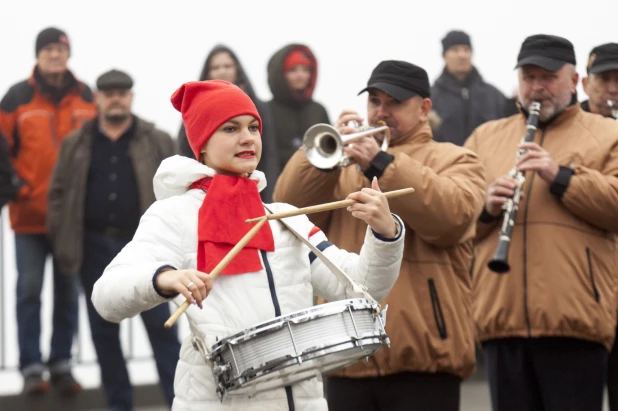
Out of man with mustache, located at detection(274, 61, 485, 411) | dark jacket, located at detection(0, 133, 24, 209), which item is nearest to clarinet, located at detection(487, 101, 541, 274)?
man with mustache, located at detection(274, 61, 485, 411)

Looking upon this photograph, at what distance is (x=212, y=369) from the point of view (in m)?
4.60

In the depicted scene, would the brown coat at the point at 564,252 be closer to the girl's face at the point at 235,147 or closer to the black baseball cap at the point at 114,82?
the girl's face at the point at 235,147

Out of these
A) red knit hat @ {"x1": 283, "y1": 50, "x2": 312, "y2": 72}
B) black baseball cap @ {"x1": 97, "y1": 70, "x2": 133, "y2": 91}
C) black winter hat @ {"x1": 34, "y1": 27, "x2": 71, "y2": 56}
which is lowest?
black baseball cap @ {"x1": 97, "y1": 70, "x2": 133, "y2": 91}

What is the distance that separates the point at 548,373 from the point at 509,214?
0.75 meters

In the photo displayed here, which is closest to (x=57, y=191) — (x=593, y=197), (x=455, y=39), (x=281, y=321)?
(x=455, y=39)

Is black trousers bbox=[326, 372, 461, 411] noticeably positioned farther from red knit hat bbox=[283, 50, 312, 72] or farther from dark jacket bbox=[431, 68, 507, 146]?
dark jacket bbox=[431, 68, 507, 146]

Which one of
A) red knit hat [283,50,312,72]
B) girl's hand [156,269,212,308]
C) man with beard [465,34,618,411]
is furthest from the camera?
red knit hat [283,50,312,72]

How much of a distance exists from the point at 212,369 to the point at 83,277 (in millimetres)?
4577

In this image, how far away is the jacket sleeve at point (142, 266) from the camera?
14.9 feet

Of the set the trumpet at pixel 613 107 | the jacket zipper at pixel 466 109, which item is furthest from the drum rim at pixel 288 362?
the jacket zipper at pixel 466 109

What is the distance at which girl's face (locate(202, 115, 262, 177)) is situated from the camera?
4859 mm

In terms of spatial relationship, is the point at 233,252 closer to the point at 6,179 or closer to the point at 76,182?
the point at 76,182

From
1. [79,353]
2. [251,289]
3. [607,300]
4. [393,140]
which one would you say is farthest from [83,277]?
[251,289]

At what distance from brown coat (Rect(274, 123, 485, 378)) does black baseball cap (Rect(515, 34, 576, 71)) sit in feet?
1.92
